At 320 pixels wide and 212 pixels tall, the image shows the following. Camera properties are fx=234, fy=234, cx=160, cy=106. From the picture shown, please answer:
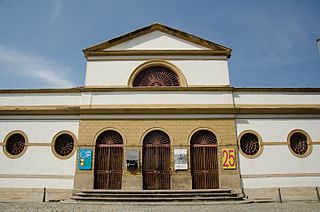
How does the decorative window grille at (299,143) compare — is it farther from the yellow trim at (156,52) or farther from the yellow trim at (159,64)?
the yellow trim at (159,64)

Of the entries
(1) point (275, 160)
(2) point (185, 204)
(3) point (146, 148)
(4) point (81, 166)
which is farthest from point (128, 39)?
(1) point (275, 160)

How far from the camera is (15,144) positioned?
42.2 ft

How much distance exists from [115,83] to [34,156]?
5.86 metres

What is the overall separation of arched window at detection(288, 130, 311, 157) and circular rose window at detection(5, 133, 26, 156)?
47.7 ft

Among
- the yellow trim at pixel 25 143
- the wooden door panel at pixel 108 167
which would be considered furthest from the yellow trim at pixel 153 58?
the yellow trim at pixel 25 143

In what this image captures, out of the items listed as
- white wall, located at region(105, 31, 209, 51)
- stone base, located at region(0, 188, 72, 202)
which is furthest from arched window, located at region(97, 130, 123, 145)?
white wall, located at region(105, 31, 209, 51)

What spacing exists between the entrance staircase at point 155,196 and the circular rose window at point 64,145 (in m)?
2.46

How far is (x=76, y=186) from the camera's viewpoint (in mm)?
11859

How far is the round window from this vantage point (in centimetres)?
1266

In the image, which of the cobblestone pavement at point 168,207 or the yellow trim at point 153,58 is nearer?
the cobblestone pavement at point 168,207

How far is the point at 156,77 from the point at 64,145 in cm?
645

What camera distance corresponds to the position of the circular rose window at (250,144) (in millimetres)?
12586

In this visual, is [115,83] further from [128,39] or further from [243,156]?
[243,156]

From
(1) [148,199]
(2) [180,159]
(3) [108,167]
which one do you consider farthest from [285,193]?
(3) [108,167]
